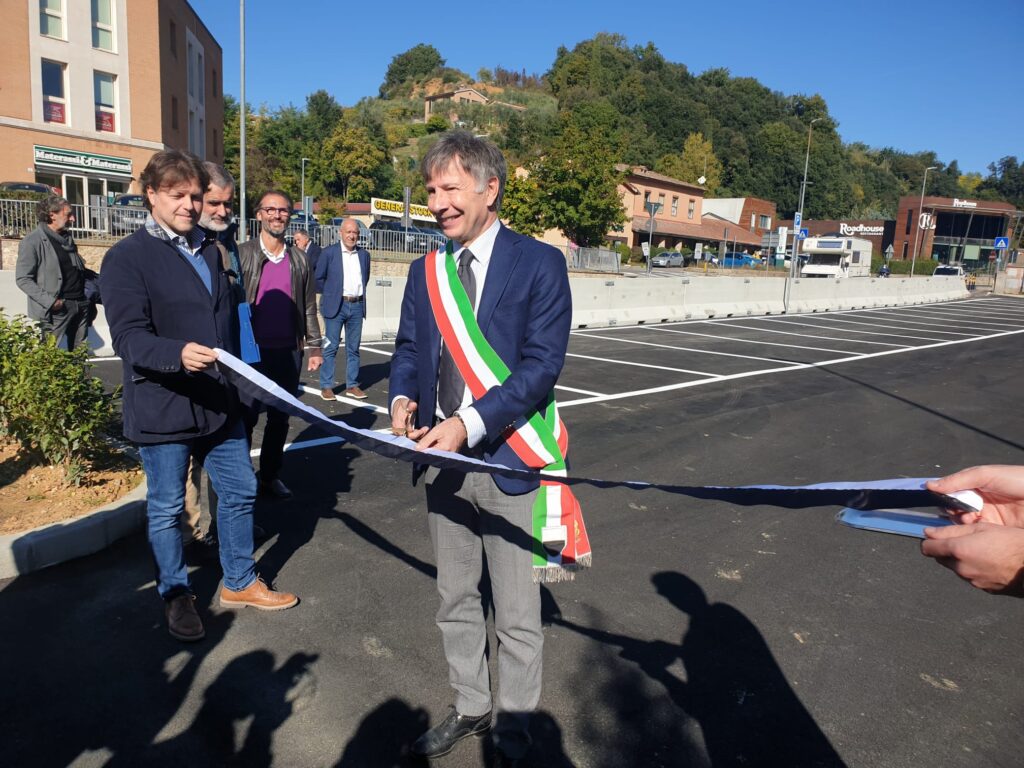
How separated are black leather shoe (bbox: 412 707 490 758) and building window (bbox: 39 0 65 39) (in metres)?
36.3

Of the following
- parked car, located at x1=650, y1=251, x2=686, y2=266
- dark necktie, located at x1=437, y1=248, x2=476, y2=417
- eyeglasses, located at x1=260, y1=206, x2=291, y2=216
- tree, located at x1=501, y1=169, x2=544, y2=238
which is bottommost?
dark necktie, located at x1=437, y1=248, x2=476, y2=417

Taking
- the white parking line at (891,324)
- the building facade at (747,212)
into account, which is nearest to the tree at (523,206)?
the white parking line at (891,324)

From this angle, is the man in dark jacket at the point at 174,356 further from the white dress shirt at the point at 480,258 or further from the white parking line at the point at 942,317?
the white parking line at the point at 942,317

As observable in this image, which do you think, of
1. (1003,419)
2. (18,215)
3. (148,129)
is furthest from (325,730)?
(148,129)

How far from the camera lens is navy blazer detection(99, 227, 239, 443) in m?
3.09

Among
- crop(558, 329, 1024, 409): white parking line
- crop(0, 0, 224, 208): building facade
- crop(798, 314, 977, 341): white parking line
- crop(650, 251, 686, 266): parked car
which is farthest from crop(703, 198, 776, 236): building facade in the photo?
crop(558, 329, 1024, 409): white parking line

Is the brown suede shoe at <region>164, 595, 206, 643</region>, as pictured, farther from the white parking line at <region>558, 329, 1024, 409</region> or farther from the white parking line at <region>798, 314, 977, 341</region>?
the white parking line at <region>798, 314, 977, 341</region>

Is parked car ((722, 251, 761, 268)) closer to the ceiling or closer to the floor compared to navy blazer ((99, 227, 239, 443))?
closer to the ceiling

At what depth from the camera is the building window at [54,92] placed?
100 ft

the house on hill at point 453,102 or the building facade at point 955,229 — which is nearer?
the building facade at point 955,229

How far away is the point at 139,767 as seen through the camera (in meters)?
2.59

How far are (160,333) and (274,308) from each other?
2004 mm

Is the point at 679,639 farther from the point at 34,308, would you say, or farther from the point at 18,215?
the point at 18,215

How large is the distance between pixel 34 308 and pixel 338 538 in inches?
187
